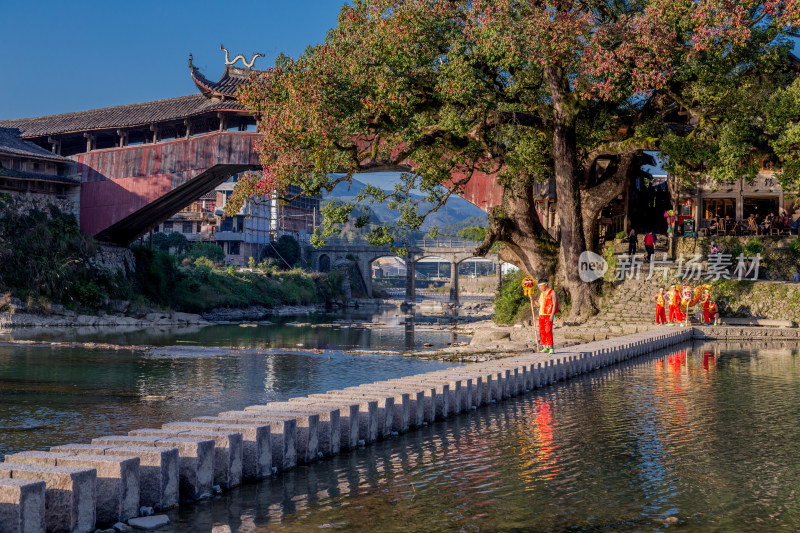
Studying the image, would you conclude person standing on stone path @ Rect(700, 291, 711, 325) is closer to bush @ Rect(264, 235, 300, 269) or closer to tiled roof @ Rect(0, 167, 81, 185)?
tiled roof @ Rect(0, 167, 81, 185)

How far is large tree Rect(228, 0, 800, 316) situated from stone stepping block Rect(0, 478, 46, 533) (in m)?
17.8

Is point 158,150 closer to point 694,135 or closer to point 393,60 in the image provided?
point 393,60

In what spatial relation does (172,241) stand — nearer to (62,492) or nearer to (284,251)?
(284,251)

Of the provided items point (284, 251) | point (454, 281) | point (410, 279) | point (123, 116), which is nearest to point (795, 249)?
point (123, 116)

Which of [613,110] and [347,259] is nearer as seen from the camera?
[613,110]

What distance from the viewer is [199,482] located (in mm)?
6234

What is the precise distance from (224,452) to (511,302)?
2471 cm

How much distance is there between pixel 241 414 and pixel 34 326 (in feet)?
93.5

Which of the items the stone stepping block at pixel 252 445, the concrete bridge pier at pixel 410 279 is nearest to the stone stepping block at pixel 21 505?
the stone stepping block at pixel 252 445

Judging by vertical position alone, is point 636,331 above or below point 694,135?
below

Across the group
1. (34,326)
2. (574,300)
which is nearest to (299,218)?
(34,326)

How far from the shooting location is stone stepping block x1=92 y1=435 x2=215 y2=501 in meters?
6.18

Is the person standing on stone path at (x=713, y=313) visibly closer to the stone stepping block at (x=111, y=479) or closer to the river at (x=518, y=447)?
the river at (x=518, y=447)

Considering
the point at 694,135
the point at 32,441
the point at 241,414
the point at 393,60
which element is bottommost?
the point at 32,441
